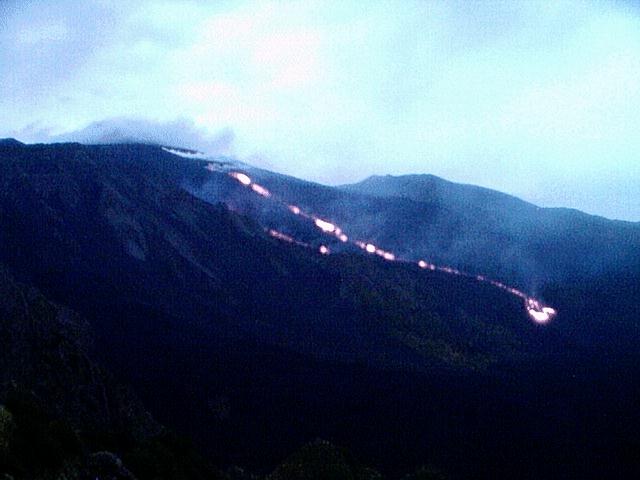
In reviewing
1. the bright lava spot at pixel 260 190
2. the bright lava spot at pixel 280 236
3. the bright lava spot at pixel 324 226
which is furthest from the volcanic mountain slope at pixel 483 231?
the bright lava spot at pixel 280 236

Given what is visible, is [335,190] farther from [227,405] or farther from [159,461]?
[159,461]

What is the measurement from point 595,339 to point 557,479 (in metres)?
51.8

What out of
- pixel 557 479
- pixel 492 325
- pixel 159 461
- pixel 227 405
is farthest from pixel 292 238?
pixel 159 461

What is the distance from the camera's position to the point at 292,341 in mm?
52000

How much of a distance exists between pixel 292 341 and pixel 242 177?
2277 inches

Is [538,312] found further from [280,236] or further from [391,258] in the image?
[280,236]

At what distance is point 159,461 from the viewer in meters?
17.2

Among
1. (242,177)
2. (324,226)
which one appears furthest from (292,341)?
(242,177)

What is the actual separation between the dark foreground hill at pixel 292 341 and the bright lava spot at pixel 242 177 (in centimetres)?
Answer: 1767

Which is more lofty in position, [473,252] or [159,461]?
[473,252]

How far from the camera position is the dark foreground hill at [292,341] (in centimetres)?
3800

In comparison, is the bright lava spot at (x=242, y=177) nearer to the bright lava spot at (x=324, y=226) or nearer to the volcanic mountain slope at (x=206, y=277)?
the bright lava spot at (x=324, y=226)

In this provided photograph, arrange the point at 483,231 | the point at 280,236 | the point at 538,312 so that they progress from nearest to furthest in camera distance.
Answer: the point at 280,236
the point at 538,312
the point at 483,231

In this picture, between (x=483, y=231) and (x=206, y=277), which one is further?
(x=483, y=231)
